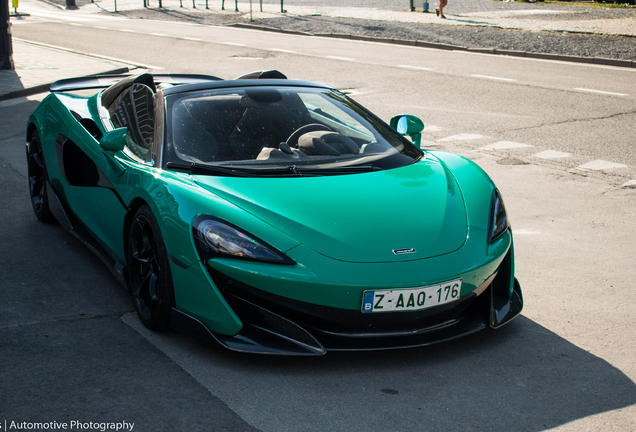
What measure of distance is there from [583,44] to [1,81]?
13171 millimetres

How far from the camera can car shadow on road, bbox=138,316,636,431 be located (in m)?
2.78

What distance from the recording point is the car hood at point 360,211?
3123mm

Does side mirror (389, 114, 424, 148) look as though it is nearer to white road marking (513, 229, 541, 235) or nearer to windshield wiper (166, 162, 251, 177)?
white road marking (513, 229, 541, 235)

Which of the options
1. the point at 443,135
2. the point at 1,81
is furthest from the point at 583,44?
the point at 1,81

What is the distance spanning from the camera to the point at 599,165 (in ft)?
23.4

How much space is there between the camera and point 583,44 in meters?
17.2

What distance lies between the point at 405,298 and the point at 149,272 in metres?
1.34

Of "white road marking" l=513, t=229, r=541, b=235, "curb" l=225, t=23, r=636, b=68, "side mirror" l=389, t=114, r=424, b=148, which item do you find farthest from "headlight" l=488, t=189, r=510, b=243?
"curb" l=225, t=23, r=636, b=68

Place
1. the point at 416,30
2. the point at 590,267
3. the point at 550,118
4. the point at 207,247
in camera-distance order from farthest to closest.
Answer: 1. the point at 416,30
2. the point at 550,118
3. the point at 590,267
4. the point at 207,247

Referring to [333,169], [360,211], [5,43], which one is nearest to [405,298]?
[360,211]

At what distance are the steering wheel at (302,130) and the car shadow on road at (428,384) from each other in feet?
4.48

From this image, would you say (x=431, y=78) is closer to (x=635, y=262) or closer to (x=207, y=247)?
(x=635, y=262)

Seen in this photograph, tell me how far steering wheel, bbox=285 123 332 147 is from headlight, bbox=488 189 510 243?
1177mm

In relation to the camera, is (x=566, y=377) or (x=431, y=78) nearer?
(x=566, y=377)
